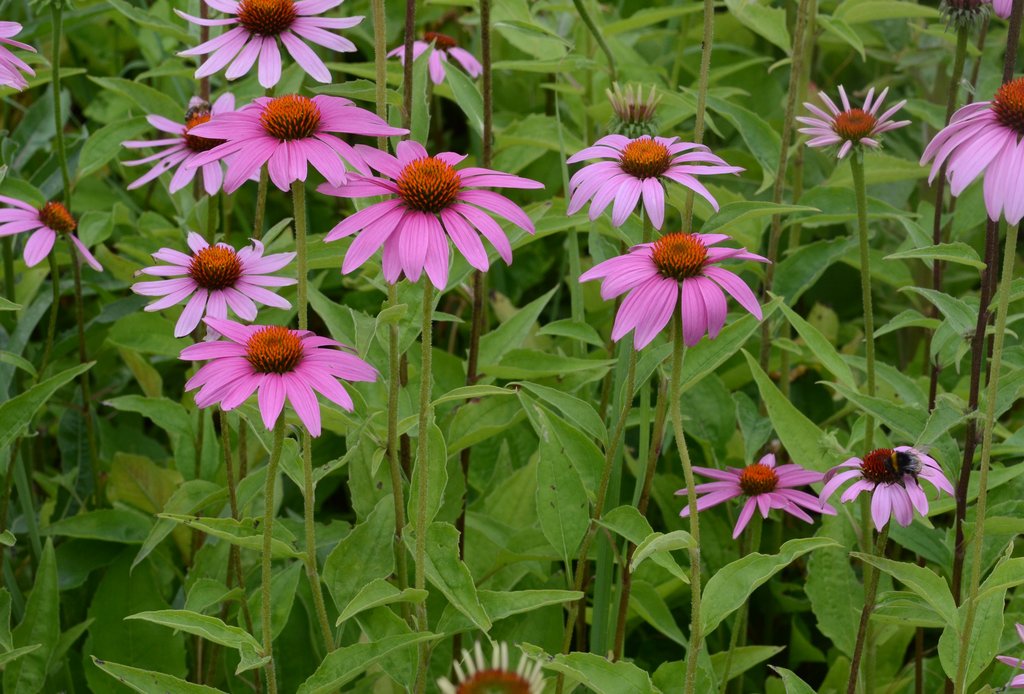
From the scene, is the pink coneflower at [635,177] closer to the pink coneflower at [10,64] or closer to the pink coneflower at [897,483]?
the pink coneflower at [897,483]

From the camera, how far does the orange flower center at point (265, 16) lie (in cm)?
123

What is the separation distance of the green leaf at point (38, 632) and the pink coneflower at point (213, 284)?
0.38 meters

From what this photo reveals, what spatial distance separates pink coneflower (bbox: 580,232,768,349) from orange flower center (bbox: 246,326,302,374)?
0.86 ft

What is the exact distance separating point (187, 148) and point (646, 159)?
0.72 m

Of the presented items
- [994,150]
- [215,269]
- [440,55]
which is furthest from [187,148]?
[994,150]

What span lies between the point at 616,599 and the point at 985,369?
0.61 m

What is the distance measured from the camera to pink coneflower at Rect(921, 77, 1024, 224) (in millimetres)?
935

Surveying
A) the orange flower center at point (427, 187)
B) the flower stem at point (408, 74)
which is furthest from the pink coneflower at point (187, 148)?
the orange flower center at point (427, 187)

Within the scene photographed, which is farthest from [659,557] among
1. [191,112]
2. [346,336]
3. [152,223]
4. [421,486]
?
[152,223]

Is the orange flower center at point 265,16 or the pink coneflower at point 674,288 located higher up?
the orange flower center at point 265,16

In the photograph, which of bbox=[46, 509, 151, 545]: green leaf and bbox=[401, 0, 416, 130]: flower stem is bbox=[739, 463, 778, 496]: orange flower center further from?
bbox=[46, 509, 151, 545]: green leaf

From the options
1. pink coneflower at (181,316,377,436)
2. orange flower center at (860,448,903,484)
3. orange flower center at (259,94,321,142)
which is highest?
orange flower center at (259,94,321,142)

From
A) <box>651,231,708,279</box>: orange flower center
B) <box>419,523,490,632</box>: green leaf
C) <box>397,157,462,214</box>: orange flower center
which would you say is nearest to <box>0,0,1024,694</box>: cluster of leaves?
<box>419,523,490,632</box>: green leaf

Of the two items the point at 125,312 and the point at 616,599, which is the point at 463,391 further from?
the point at 125,312
